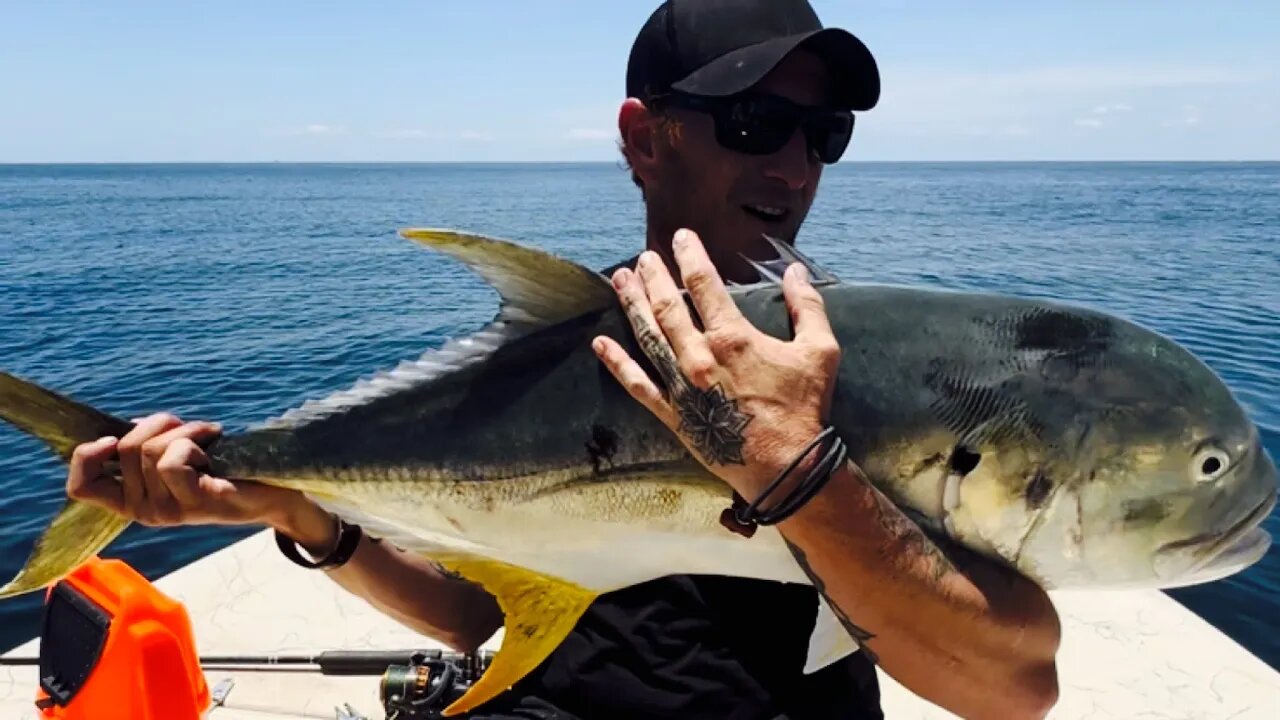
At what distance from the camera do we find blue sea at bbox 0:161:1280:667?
9430 millimetres

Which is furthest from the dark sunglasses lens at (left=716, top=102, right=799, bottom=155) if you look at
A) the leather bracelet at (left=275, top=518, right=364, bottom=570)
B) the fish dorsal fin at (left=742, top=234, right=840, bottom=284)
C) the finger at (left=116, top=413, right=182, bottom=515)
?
the finger at (left=116, top=413, right=182, bottom=515)

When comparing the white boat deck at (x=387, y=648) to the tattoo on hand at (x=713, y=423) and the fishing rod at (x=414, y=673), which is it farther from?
the tattoo on hand at (x=713, y=423)

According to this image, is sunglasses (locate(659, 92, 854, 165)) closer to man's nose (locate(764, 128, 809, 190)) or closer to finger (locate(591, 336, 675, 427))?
man's nose (locate(764, 128, 809, 190))

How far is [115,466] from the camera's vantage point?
217 cm

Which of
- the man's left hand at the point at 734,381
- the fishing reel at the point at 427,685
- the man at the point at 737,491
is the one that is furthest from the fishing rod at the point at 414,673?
the man's left hand at the point at 734,381

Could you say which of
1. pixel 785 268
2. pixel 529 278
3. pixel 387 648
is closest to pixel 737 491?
pixel 785 268

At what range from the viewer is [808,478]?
5.33ft

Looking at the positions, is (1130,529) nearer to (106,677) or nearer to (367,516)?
(367,516)

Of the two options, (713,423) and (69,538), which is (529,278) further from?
(69,538)

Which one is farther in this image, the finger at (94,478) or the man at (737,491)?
the finger at (94,478)

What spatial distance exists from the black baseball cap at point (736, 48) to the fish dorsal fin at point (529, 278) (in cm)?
79

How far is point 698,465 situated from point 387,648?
10.3ft

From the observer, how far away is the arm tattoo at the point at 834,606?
178 cm

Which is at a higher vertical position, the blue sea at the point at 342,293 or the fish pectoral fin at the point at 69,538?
the fish pectoral fin at the point at 69,538
